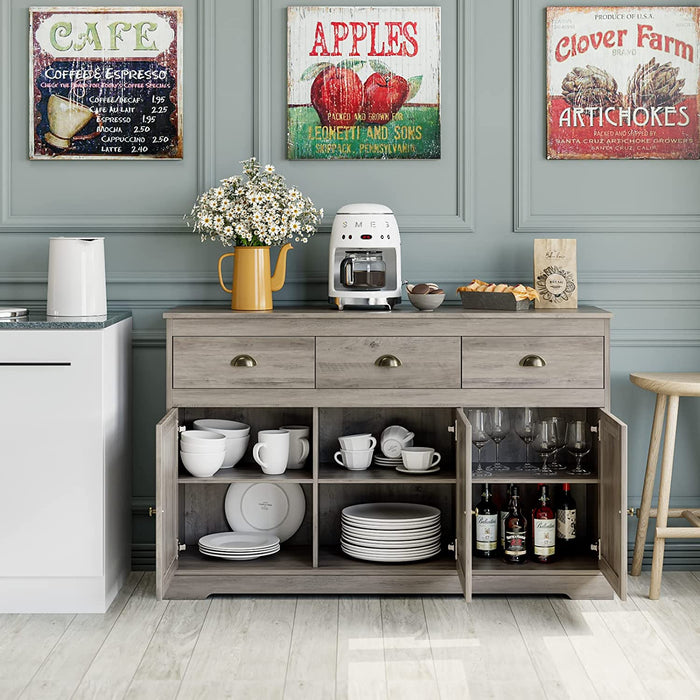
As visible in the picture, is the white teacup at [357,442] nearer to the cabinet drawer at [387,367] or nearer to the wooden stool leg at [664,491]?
the cabinet drawer at [387,367]

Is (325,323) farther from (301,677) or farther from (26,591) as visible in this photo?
(26,591)

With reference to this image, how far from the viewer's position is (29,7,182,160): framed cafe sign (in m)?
3.33

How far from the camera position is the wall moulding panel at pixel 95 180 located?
335 centimetres

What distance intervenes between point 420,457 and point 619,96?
1.47 metres

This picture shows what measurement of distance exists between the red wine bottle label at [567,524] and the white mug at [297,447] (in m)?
0.89

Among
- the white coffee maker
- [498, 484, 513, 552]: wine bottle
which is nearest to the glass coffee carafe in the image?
the white coffee maker

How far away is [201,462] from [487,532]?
0.99m

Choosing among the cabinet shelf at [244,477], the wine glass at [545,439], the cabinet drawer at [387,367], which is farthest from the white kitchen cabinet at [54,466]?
the wine glass at [545,439]

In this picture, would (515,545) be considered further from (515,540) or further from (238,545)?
(238,545)

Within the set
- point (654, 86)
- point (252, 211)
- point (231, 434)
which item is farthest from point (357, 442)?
point (654, 86)

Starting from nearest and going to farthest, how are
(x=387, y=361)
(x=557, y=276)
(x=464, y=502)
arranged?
(x=464, y=502)
(x=387, y=361)
(x=557, y=276)

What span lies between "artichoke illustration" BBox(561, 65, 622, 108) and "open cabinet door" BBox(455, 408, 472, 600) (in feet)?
4.04

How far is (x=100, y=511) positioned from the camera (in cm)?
293

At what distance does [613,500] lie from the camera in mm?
2865
